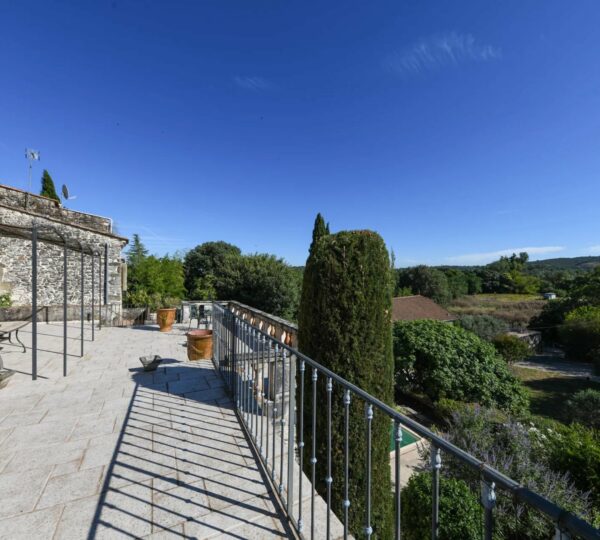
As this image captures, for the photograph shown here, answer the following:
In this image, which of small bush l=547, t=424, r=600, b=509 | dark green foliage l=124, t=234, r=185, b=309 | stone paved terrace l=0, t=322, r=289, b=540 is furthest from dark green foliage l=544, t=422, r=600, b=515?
dark green foliage l=124, t=234, r=185, b=309

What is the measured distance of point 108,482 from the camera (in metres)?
2.03

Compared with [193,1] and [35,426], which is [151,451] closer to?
[35,426]

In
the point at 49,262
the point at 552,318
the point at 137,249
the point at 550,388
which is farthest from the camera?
the point at 552,318

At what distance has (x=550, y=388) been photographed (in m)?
14.7

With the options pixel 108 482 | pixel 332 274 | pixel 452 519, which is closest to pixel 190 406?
pixel 108 482

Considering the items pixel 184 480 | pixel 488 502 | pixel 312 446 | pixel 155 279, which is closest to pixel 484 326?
pixel 155 279

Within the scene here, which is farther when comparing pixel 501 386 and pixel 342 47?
pixel 501 386

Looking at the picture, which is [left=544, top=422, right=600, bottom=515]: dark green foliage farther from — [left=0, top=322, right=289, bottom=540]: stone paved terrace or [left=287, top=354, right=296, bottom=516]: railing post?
[left=0, top=322, right=289, bottom=540]: stone paved terrace

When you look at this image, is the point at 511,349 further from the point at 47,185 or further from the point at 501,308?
the point at 47,185

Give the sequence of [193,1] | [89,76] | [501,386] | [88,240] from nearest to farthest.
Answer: [193,1]
[89,76]
[501,386]
[88,240]

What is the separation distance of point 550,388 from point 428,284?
19.7 metres

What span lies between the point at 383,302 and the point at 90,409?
360 cm

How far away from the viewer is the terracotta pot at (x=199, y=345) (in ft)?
17.1

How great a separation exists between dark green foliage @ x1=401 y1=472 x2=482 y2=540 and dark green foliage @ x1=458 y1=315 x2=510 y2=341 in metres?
19.0
